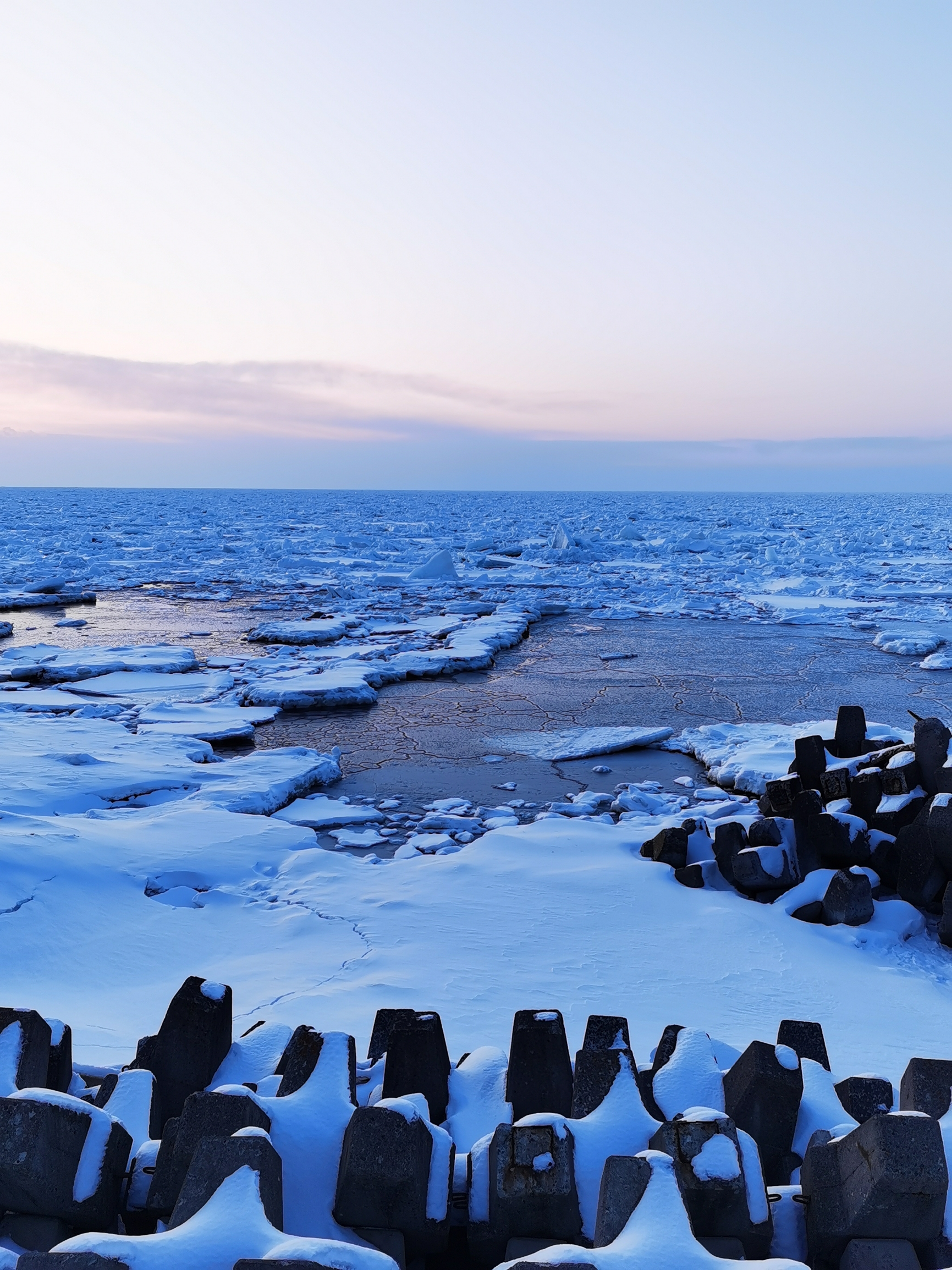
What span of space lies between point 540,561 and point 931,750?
19.3m

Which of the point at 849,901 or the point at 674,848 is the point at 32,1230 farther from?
the point at 674,848

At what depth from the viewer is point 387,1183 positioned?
1319mm

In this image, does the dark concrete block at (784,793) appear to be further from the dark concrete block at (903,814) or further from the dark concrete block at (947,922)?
the dark concrete block at (947,922)

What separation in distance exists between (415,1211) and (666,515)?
50.7 meters

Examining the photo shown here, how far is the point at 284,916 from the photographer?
356 cm

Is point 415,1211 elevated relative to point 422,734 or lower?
elevated

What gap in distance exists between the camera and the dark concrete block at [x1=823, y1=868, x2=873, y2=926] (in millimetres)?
3447

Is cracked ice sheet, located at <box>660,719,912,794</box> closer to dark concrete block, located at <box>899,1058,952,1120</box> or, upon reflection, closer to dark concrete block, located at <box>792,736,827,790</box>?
dark concrete block, located at <box>792,736,827,790</box>

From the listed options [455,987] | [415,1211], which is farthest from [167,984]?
[415,1211]

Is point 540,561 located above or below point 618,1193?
above

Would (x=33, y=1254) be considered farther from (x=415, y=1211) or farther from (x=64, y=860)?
(x=64, y=860)

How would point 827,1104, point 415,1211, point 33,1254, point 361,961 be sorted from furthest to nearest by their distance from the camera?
point 361,961 < point 827,1104 < point 415,1211 < point 33,1254

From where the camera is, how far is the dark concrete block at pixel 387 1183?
132 centimetres

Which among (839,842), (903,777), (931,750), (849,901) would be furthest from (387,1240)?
(931,750)
